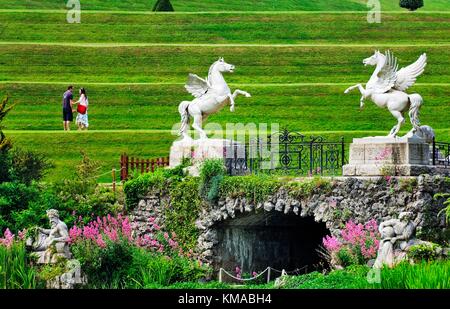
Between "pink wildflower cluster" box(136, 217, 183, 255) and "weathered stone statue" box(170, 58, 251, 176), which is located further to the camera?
"weathered stone statue" box(170, 58, 251, 176)

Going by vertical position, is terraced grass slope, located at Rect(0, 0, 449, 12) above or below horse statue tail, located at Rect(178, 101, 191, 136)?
above

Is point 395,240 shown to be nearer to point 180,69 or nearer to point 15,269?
point 15,269

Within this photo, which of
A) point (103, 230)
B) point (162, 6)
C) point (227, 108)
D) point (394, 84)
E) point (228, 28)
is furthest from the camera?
point (162, 6)

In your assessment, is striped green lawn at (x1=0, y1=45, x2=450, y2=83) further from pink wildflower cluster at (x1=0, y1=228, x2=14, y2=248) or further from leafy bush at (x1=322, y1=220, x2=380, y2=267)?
pink wildflower cluster at (x1=0, y1=228, x2=14, y2=248)

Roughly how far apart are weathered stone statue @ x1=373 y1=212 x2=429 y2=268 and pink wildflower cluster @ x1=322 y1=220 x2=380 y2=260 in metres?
1.54

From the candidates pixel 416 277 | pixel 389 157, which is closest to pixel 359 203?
pixel 389 157

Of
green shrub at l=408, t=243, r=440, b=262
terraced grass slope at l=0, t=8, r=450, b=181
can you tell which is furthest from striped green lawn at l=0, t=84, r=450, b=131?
green shrub at l=408, t=243, r=440, b=262

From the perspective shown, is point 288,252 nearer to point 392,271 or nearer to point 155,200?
point 155,200

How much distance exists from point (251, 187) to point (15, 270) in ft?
20.6

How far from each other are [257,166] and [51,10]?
3304 cm

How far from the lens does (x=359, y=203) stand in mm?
38250

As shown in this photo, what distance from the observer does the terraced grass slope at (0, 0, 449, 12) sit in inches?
3019

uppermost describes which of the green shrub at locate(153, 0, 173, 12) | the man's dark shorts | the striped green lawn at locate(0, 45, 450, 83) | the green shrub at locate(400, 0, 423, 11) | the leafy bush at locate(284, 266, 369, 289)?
the green shrub at locate(400, 0, 423, 11)

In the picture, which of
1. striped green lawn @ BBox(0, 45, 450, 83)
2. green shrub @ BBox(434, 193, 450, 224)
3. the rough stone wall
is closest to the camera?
green shrub @ BBox(434, 193, 450, 224)
